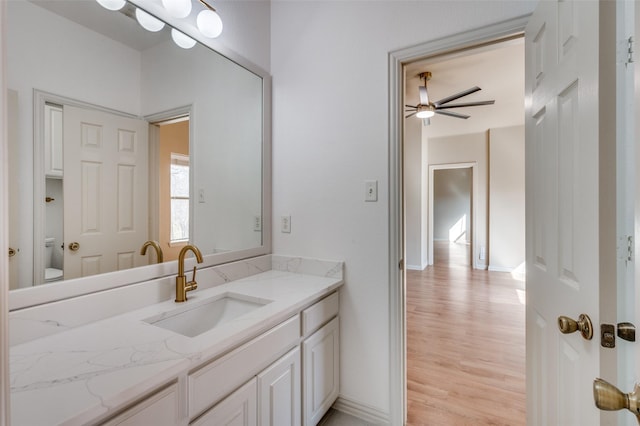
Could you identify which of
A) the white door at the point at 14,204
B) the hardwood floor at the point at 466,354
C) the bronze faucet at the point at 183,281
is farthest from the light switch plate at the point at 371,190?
the white door at the point at 14,204

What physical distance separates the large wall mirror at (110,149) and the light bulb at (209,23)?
102 mm

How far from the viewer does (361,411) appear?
1.68 meters

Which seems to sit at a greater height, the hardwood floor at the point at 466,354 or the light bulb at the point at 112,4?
the light bulb at the point at 112,4

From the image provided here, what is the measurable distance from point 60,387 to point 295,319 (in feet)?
2.71

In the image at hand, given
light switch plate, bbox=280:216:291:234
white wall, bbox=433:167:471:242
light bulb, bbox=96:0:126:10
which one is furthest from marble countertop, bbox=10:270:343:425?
white wall, bbox=433:167:471:242

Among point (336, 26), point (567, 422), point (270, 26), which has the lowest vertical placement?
point (567, 422)

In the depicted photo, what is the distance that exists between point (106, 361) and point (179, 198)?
83cm

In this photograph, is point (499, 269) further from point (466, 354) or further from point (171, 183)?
point (171, 183)

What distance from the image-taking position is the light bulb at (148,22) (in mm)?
1271

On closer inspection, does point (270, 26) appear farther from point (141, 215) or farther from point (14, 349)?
point (14, 349)

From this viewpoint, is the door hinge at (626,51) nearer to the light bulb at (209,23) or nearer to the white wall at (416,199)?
the light bulb at (209,23)

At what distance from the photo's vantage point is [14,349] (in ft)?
2.91

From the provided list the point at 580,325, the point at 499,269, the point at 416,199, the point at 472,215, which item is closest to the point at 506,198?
the point at 472,215

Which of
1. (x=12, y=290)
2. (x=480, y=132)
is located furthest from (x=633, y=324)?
(x=480, y=132)
